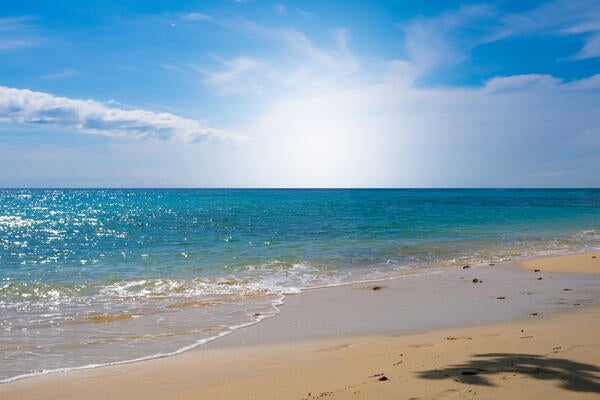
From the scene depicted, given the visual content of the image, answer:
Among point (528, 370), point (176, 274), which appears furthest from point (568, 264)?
point (176, 274)

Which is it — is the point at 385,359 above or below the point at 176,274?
above

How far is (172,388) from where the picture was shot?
564 cm

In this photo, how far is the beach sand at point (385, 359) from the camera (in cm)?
508

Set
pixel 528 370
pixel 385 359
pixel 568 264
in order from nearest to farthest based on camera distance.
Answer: pixel 528 370, pixel 385 359, pixel 568 264

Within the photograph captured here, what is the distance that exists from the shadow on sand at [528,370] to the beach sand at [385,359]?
0.04ft

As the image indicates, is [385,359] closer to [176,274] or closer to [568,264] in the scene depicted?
[176,274]

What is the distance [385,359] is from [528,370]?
1827 mm

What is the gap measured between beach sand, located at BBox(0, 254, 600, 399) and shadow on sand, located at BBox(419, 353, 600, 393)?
12mm

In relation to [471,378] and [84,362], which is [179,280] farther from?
[471,378]

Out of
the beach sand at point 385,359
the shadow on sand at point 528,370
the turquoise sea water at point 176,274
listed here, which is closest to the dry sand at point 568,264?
the turquoise sea water at point 176,274

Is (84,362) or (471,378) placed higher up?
(471,378)

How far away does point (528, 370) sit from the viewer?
5.36 meters

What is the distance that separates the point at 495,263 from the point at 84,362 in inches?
618

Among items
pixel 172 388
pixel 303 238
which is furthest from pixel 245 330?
pixel 303 238
